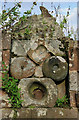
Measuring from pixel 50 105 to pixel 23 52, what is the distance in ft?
3.66

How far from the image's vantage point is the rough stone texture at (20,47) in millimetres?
3211

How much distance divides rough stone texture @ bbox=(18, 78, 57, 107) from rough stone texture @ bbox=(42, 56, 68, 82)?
120 mm

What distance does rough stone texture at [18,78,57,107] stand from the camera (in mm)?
2908

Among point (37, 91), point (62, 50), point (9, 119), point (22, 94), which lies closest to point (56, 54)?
point (62, 50)

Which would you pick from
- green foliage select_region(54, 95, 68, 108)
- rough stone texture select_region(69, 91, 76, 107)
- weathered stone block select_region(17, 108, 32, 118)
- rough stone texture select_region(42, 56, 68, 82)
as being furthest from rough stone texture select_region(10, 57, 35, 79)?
rough stone texture select_region(69, 91, 76, 107)

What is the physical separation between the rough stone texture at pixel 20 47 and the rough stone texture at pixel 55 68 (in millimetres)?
476

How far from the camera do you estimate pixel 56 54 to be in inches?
129

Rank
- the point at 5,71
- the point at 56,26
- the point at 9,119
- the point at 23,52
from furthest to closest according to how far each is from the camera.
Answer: the point at 56,26, the point at 23,52, the point at 5,71, the point at 9,119

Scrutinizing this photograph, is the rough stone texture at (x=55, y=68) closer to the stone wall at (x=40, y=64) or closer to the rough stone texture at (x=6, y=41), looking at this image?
the stone wall at (x=40, y=64)

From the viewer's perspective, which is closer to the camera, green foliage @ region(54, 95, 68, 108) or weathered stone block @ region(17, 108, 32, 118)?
weathered stone block @ region(17, 108, 32, 118)

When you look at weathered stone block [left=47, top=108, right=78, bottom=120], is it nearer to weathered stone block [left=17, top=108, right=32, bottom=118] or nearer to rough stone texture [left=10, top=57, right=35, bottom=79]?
weathered stone block [left=17, top=108, right=32, bottom=118]

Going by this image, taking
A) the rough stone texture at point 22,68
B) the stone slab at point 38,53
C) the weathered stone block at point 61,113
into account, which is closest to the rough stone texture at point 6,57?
the rough stone texture at point 22,68

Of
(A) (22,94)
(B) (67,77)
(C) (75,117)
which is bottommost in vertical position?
(C) (75,117)

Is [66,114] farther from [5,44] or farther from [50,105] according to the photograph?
[5,44]
